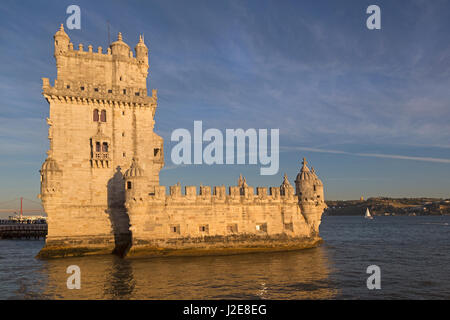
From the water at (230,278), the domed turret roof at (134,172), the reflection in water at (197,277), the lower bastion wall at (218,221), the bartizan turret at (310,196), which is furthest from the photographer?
the bartizan turret at (310,196)

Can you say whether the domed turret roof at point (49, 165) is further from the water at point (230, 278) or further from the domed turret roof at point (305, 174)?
the domed turret roof at point (305, 174)

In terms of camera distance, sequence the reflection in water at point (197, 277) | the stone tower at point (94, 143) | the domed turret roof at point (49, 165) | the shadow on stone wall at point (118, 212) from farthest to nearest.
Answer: the shadow on stone wall at point (118, 212), the stone tower at point (94, 143), the domed turret roof at point (49, 165), the reflection in water at point (197, 277)

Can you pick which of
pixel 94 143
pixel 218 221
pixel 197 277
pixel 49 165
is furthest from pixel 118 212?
pixel 197 277

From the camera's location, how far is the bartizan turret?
34.8 metres

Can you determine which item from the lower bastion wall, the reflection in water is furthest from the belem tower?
the reflection in water

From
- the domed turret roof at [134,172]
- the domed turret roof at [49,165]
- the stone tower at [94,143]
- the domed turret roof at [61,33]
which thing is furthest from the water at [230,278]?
the domed turret roof at [61,33]

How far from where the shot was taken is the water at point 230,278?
60.0 feet

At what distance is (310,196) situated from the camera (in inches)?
1380

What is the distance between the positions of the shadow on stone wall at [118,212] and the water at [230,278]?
2399mm
